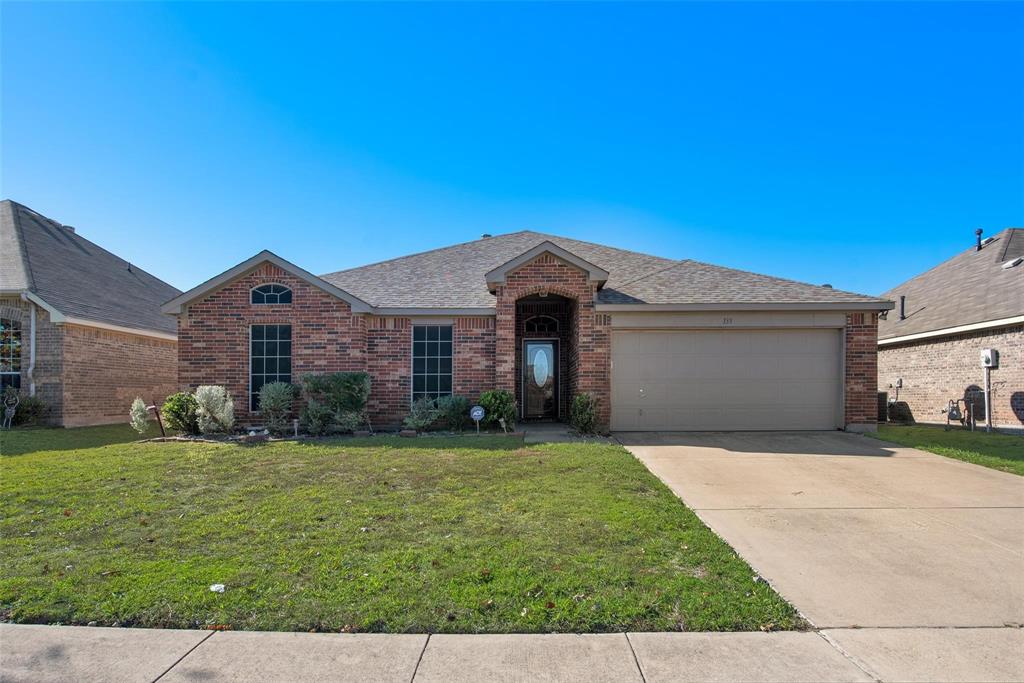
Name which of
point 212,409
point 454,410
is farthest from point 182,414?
point 454,410

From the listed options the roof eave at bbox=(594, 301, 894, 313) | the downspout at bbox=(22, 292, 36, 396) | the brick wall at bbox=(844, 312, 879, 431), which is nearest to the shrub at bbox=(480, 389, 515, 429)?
the roof eave at bbox=(594, 301, 894, 313)

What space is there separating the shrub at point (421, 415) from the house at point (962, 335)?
1405 cm

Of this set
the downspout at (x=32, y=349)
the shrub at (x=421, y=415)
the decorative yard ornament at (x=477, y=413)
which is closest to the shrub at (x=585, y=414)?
the decorative yard ornament at (x=477, y=413)

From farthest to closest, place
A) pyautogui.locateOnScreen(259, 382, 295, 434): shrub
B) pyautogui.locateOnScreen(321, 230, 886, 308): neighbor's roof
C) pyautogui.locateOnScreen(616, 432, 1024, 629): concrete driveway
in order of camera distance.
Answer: pyautogui.locateOnScreen(321, 230, 886, 308): neighbor's roof < pyautogui.locateOnScreen(259, 382, 295, 434): shrub < pyautogui.locateOnScreen(616, 432, 1024, 629): concrete driveway

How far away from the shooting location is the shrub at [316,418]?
36.4 feet

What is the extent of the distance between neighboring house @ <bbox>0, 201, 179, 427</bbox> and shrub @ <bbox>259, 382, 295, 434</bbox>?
233 inches

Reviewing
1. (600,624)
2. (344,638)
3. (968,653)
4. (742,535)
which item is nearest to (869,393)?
(742,535)

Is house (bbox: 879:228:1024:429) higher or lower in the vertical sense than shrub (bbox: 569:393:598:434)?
higher

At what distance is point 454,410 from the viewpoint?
462 inches

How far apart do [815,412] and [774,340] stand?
186cm

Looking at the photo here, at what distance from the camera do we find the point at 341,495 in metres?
6.17

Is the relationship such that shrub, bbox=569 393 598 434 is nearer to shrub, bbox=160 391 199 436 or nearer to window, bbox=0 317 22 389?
shrub, bbox=160 391 199 436

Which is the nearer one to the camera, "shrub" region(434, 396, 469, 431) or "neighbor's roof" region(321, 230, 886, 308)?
"shrub" region(434, 396, 469, 431)

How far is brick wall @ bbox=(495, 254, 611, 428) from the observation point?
11844mm
